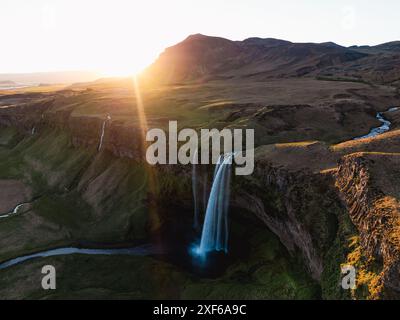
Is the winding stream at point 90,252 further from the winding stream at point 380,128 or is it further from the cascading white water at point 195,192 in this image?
the winding stream at point 380,128

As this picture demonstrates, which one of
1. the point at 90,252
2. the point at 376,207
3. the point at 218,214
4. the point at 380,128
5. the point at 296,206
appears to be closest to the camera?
the point at 376,207

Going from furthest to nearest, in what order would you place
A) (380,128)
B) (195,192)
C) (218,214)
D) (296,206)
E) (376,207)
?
(380,128)
(195,192)
(218,214)
(296,206)
(376,207)

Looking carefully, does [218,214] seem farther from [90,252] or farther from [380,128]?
[380,128]

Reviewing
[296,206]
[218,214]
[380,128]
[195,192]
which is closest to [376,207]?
[296,206]

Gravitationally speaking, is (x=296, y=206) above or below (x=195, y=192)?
above

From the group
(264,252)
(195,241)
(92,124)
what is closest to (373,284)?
(264,252)

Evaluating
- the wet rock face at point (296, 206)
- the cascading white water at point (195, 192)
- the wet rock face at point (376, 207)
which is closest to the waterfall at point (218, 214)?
the wet rock face at point (296, 206)

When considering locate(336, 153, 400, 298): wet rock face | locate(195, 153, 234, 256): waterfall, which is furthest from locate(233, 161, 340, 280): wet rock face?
locate(336, 153, 400, 298): wet rock face
